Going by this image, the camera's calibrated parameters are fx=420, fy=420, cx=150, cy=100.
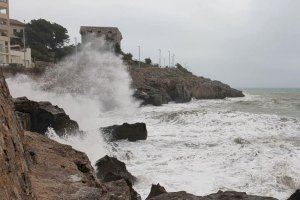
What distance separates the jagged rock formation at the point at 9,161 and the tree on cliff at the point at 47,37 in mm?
51074

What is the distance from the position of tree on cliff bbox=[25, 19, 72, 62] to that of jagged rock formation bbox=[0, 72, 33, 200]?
5107 centimetres

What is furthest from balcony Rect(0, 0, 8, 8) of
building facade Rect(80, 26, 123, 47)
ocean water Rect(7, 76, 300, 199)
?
ocean water Rect(7, 76, 300, 199)

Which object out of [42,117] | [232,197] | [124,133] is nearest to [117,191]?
[232,197]

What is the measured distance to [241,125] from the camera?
23094mm

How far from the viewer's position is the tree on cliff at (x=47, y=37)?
5597 cm

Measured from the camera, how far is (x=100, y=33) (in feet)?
238

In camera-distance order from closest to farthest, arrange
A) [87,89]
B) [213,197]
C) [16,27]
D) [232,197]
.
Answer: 1. [232,197]
2. [213,197]
3. [87,89]
4. [16,27]

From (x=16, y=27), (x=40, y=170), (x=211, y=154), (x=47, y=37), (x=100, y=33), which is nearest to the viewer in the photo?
(x=40, y=170)

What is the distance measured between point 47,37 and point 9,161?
56.2 metres

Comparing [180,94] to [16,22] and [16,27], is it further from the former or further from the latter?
[16,22]

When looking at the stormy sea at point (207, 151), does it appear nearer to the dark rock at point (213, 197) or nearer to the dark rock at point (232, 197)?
the dark rock at point (213, 197)

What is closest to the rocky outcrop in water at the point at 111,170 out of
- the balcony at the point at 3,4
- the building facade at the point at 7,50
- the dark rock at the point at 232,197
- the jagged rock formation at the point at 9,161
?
the dark rock at the point at 232,197

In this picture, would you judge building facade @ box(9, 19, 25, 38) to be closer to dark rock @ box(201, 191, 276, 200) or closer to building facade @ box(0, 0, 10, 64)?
building facade @ box(0, 0, 10, 64)

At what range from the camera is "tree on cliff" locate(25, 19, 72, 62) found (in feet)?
184
